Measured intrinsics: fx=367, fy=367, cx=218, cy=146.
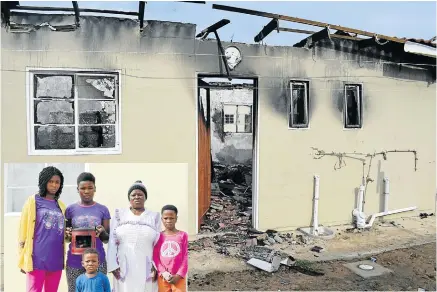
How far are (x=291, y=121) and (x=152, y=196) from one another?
5146mm

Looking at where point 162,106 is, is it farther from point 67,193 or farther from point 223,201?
point 223,201

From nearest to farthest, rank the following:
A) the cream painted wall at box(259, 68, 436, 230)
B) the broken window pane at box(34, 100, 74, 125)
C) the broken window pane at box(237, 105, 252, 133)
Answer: the broken window pane at box(34, 100, 74, 125), the cream painted wall at box(259, 68, 436, 230), the broken window pane at box(237, 105, 252, 133)

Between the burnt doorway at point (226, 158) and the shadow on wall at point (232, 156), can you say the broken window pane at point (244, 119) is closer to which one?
the burnt doorway at point (226, 158)

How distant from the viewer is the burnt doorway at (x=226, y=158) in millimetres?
8141

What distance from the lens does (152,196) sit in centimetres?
382

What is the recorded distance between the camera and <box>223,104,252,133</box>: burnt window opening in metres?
19.2

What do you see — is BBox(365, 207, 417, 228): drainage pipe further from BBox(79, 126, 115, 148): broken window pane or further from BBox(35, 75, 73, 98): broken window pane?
BBox(35, 75, 73, 98): broken window pane

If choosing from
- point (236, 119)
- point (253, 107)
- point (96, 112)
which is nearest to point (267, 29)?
point (253, 107)

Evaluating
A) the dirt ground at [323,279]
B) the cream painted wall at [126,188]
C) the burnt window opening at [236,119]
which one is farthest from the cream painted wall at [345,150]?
the burnt window opening at [236,119]

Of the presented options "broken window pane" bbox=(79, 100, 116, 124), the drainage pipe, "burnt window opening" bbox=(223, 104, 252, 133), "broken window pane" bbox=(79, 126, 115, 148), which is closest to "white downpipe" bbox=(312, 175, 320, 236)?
the drainage pipe

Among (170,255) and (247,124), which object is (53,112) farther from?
(247,124)

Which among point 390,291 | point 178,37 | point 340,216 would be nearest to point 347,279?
point 390,291

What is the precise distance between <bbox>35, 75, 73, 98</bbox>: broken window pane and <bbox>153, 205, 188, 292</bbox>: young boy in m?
4.34

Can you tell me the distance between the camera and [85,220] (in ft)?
11.4
